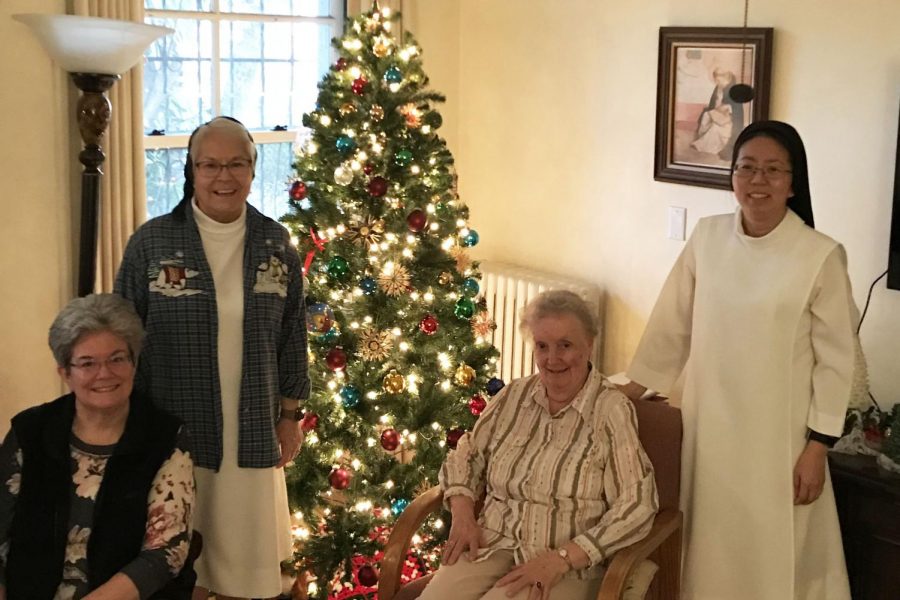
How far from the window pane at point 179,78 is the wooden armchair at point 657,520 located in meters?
2.01

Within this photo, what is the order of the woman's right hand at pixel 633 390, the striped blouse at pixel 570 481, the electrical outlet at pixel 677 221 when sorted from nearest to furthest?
1. the striped blouse at pixel 570 481
2. the woman's right hand at pixel 633 390
3. the electrical outlet at pixel 677 221

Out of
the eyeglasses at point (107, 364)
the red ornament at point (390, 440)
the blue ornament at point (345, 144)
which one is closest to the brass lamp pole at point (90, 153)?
the blue ornament at point (345, 144)

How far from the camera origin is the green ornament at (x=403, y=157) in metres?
3.37

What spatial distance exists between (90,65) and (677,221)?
6.98ft

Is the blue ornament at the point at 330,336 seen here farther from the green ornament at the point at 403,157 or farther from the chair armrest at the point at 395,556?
the chair armrest at the point at 395,556

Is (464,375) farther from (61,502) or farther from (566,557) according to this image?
(61,502)

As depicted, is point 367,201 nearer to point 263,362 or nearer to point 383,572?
point 263,362

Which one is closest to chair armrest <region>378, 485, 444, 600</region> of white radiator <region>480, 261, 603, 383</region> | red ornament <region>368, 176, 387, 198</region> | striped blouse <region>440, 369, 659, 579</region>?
striped blouse <region>440, 369, 659, 579</region>

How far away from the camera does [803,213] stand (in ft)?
8.79

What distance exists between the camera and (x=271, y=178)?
175 inches

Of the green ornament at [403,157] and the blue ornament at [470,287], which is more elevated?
the green ornament at [403,157]

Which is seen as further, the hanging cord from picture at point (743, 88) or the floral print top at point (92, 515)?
the hanging cord from picture at point (743, 88)

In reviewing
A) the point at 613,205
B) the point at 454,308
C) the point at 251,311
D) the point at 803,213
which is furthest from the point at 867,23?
the point at 251,311

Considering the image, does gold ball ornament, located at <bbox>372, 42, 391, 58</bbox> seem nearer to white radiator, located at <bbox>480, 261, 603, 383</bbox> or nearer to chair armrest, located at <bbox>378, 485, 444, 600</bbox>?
white radiator, located at <bbox>480, 261, 603, 383</bbox>
